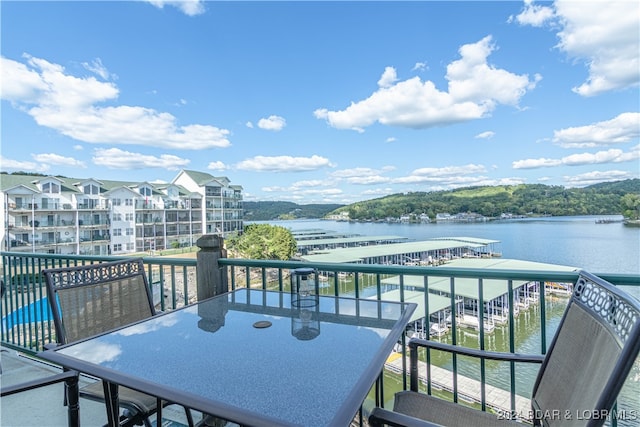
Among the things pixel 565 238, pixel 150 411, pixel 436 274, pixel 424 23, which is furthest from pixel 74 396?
pixel 565 238

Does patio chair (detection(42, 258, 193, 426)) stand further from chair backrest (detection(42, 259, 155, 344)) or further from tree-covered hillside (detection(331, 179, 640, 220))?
tree-covered hillside (detection(331, 179, 640, 220))

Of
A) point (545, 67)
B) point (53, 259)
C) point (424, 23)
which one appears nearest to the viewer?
point (53, 259)

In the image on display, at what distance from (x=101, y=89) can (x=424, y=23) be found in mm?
27593

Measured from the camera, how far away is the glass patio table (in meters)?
1.00

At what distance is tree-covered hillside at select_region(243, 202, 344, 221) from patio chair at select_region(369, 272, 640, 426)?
4133cm

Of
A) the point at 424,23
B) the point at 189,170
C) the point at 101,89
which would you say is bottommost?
the point at 189,170

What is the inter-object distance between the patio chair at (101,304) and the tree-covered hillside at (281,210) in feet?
132

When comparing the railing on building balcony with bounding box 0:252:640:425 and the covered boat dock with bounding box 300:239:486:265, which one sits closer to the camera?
the railing on building balcony with bounding box 0:252:640:425

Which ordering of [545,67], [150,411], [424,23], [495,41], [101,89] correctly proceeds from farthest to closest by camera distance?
1. [545,67]
2. [101,89]
3. [495,41]
4. [424,23]
5. [150,411]

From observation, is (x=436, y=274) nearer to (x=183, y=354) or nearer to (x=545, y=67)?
(x=183, y=354)

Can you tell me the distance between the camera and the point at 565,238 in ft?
95.9

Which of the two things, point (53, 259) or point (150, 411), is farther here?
point (53, 259)

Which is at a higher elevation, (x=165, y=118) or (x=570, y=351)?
(x=165, y=118)

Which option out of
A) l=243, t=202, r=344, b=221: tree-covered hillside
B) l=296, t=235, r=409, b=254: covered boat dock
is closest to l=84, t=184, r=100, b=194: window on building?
l=243, t=202, r=344, b=221: tree-covered hillside
